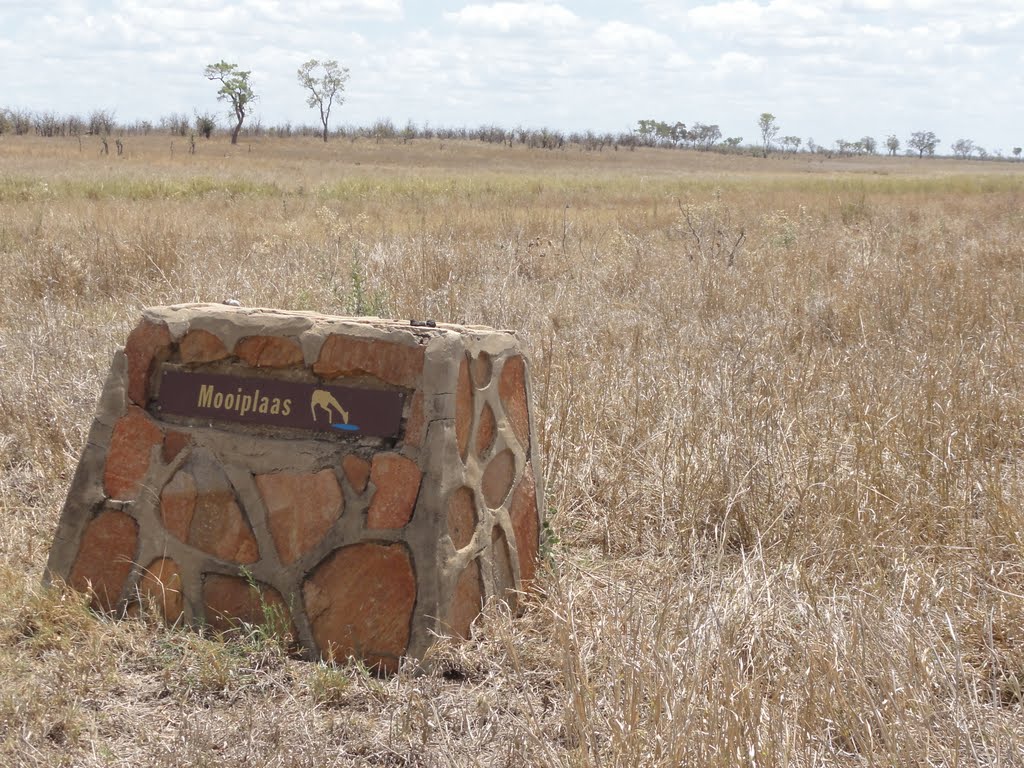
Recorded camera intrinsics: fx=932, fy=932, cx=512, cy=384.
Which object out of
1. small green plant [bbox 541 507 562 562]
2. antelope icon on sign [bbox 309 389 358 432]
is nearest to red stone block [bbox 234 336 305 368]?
antelope icon on sign [bbox 309 389 358 432]

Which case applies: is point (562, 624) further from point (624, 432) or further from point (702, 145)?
point (702, 145)

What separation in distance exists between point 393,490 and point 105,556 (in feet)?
3.41

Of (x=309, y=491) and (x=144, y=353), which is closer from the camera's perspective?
(x=309, y=491)

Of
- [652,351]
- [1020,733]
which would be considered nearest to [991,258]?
[652,351]

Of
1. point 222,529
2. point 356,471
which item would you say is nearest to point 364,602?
point 356,471

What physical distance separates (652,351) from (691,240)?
506cm

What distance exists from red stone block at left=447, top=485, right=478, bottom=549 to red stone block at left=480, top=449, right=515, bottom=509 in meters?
0.09

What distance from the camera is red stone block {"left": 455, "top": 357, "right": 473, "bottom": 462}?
9.21ft

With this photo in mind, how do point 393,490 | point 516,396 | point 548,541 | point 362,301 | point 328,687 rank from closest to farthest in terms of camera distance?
point 328,687 → point 393,490 → point 516,396 → point 548,541 → point 362,301

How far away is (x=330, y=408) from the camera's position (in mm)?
2850

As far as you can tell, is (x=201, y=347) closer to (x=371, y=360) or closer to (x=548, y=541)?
(x=371, y=360)

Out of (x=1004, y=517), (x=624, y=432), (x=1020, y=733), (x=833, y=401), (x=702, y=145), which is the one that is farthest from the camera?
(x=702, y=145)

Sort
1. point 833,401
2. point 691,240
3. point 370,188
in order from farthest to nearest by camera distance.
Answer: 1. point 370,188
2. point 691,240
3. point 833,401

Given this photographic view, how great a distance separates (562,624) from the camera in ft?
8.74
